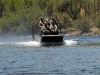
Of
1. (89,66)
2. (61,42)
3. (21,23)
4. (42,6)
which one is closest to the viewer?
(89,66)

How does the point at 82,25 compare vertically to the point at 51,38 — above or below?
below

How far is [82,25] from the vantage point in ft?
465

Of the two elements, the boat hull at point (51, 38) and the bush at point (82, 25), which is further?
the bush at point (82, 25)

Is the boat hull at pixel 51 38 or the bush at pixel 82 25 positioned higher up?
the boat hull at pixel 51 38

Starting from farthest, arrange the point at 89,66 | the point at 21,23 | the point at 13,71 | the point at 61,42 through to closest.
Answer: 1. the point at 21,23
2. the point at 61,42
3. the point at 89,66
4. the point at 13,71

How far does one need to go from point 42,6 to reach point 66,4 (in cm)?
946

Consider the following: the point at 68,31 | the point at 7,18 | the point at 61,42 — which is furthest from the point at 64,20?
the point at 61,42

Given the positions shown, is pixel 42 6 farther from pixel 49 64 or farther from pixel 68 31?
pixel 49 64

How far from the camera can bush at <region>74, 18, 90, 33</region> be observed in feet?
463

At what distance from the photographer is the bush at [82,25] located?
463 ft

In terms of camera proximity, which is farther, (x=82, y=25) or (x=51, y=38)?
(x=82, y=25)

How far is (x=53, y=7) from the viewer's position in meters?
148

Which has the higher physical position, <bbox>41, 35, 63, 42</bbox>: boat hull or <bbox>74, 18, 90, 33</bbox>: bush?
<bbox>41, 35, 63, 42</bbox>: boat hull

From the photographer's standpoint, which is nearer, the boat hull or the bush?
the boat hull
